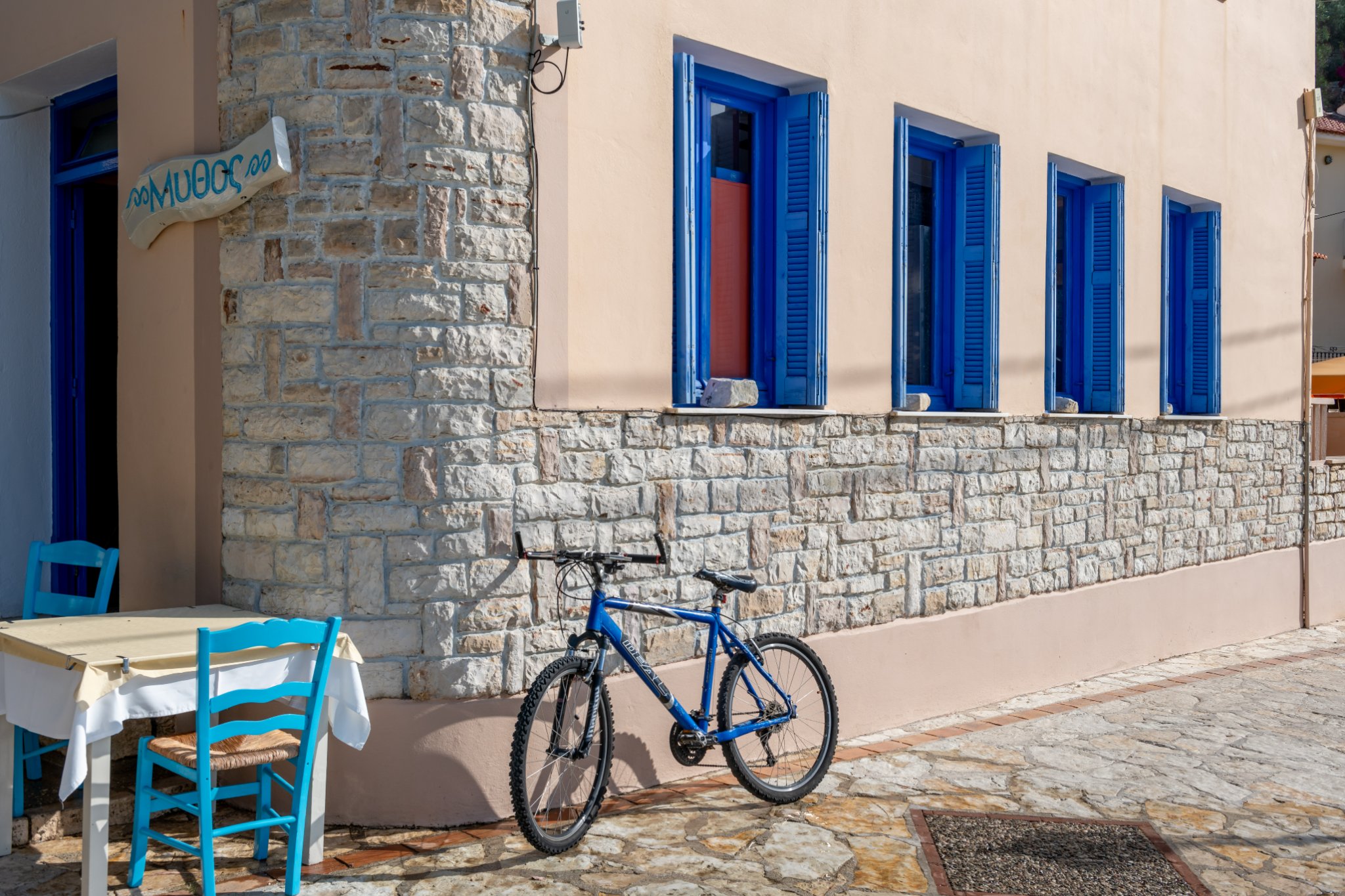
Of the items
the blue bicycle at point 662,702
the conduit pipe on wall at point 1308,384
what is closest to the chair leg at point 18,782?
the blue bicycle at point 662,702

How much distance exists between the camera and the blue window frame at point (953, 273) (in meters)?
7.80

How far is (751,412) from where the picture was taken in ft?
20.3

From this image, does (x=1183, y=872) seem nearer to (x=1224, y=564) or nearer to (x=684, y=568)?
(x=684, y=568)

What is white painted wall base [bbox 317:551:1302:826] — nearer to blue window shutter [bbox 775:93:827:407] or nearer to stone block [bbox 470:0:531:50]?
blue window shutter [bbox 775:93:827:407]

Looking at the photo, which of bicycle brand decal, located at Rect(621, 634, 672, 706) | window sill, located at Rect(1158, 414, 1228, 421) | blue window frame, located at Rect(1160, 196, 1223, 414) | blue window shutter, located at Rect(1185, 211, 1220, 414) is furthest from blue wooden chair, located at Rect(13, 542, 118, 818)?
blue window shutter, located at Rect(1185, 211, 1220, 414)

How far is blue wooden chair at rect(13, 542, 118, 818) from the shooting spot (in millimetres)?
5234

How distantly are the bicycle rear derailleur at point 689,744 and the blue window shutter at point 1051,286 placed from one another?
4.19 m

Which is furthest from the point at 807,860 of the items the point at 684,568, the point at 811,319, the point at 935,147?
the point at 935,147

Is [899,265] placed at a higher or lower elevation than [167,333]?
higher

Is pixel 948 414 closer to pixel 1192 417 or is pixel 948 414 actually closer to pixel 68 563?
pixel 1192 417

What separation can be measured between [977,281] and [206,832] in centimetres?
548

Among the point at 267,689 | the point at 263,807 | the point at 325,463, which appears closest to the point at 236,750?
the point at 267,689

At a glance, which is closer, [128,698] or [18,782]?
[128,698]

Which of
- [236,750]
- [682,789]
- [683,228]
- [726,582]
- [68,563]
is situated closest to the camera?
[236,750]
